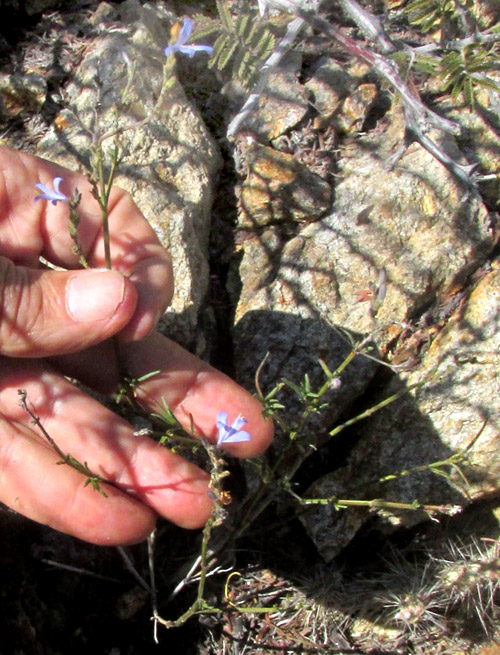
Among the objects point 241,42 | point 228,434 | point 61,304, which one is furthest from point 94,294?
point 241,42

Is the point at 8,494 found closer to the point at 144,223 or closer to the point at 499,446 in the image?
the point at 144,223

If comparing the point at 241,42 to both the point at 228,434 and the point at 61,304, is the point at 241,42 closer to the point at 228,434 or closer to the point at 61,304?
the point at 61,304

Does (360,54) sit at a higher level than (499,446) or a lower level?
higher

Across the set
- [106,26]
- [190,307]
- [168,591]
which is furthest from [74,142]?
[168,591]

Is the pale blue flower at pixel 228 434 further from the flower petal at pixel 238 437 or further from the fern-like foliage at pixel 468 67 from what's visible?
the fern-like foliage at pixel 468 67

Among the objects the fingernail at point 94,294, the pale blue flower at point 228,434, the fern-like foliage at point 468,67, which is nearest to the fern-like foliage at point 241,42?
the fern-like foliage at point 468,67
